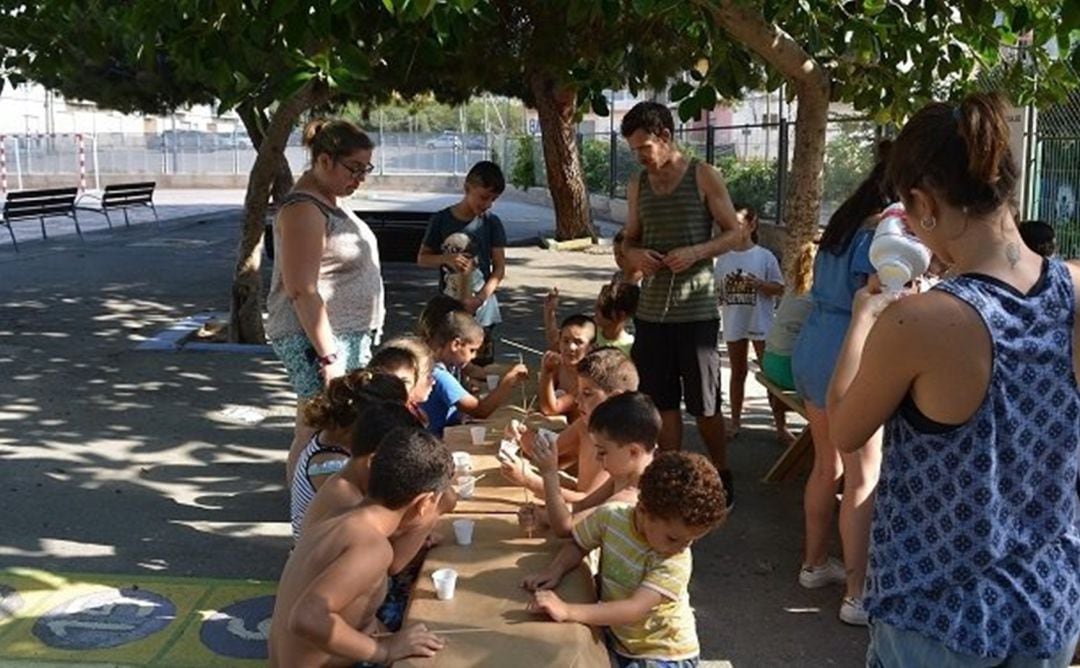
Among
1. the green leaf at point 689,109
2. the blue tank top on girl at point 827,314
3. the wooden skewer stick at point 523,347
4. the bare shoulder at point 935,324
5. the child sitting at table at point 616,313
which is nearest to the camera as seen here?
the bare shoulder at point 935,324

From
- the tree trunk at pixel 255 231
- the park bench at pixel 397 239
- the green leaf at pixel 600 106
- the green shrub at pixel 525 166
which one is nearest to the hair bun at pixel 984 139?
the green leaf at pixel 600 106

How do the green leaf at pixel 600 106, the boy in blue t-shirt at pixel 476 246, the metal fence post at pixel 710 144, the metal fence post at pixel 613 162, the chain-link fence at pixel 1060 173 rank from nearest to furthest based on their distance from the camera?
the boy in blue t-shirt at pixel 476 246, the green leaf at pixel 600 106, the chain-link fence at pixel 1060 173, the metal fence post at pixel 710 144, the metal fence post at pixel 613 162

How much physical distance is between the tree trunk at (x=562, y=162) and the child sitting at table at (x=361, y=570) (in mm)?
13274

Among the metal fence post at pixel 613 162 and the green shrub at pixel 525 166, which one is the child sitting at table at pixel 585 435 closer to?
the metal fence post at pixel 613 162

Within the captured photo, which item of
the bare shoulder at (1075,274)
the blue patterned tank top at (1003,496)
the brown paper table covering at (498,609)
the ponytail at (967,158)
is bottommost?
the brown paper table covering at (498,609)

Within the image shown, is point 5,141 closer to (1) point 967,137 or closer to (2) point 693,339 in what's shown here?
(2) point 693,339

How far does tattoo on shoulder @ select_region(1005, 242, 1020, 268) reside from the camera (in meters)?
1.79

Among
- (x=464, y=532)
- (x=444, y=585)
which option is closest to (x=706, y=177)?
(x=464, y=532)

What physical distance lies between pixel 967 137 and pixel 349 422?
2.28 m

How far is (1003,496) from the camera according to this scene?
70.7 inches

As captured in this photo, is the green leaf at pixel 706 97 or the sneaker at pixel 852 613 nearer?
the sneaker at pixel 852 613

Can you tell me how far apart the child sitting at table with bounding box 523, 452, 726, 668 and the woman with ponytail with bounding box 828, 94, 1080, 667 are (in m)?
0.92

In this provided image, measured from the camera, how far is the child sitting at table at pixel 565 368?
4.76m

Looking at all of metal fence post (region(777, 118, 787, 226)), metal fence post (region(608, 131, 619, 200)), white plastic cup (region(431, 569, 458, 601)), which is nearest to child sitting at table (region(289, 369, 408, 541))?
white plastic cup (region(431, 569, 458, 601))
